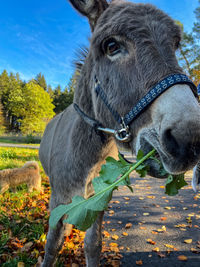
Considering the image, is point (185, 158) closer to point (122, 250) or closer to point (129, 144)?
point (129, 144)

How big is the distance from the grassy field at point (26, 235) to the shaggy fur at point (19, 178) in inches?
15.4

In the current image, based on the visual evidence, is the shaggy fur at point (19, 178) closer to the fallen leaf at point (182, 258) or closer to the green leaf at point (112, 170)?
the fallen leaf at point (182, 258)

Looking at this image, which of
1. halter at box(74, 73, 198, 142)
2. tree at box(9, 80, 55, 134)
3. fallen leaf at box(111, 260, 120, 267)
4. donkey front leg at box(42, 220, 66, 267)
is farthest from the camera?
tree at box(9, 80, 55, 134)

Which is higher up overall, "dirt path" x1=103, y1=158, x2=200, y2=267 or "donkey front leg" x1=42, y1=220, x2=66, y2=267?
"donkey front leg" x1=42, y1=220, x2=66, y2=267

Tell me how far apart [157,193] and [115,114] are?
5.43 metres

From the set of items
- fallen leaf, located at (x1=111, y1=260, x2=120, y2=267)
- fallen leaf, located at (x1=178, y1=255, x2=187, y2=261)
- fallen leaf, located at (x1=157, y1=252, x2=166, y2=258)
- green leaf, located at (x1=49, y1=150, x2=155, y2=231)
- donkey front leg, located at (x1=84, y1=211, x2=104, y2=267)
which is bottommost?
fallen leaf, located at (x1=111, y1=260, x2=120, y2=267)

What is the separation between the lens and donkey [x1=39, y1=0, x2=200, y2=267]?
0.89 meters

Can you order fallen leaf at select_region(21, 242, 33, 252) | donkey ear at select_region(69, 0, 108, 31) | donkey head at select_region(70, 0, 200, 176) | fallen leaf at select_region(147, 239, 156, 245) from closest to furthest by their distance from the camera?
donkey head at select_region(70, 0, 200, 176)
donkey ear at select_region(69, 0, 108, 31)
fallen leaf at select_region(21, 242, 33, 252)
fallen leaf at select_region(147, 239, 156, 245)

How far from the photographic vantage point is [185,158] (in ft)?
2.91

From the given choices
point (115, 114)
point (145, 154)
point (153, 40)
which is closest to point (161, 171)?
point (145, 154)

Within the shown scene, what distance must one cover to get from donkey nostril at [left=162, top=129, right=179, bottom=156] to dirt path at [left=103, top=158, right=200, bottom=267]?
278cm

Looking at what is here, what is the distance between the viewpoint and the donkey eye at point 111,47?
1.25m

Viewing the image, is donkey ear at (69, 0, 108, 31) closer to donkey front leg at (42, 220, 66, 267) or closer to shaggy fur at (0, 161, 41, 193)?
donkey front leg at (42, 220, 66, 267)

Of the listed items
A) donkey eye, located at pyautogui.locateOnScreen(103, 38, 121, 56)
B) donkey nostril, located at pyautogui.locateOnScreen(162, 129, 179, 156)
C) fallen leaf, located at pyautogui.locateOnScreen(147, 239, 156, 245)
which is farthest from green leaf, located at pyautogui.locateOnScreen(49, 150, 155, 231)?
fallen leaf, located at pyautogui.locateOnScreen(147, 239, 156, 245)
